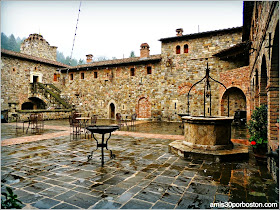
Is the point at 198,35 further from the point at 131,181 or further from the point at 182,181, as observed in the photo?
the point at 131,181

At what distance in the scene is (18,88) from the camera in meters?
19.5

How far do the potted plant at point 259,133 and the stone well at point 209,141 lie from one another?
1.49 ft

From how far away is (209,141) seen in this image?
5.04 m

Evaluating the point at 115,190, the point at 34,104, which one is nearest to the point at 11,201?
the point at 115,190

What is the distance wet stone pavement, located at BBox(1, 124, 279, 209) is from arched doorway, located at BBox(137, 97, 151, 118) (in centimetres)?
1233

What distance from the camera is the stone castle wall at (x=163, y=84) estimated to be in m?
15.1

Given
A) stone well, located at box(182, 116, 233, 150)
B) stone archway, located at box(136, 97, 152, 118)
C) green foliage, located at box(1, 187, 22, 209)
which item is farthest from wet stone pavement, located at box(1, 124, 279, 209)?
stone archway, located at box(136, 97, 152, 118)

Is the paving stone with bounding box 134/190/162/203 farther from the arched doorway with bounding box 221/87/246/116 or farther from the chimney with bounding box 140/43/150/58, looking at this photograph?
the chimney with bounding box 140/43/150/58

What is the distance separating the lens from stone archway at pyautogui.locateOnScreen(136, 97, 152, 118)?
17.6 metres

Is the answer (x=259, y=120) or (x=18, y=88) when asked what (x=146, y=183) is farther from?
(x=18, y=88)

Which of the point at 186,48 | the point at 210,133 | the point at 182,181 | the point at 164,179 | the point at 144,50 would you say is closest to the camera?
the point at 182,181

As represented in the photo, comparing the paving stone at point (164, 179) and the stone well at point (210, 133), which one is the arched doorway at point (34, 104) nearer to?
the stone well at point (210, 133)

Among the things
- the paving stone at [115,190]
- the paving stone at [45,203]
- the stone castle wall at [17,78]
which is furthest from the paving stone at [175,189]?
the stone castle wall at [17,78]

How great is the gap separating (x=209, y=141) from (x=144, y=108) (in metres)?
12.9
